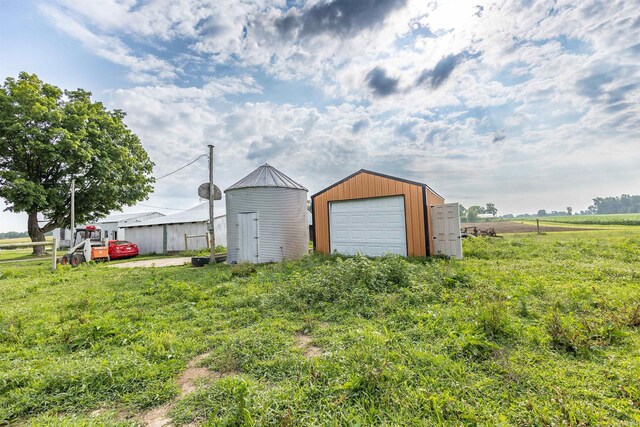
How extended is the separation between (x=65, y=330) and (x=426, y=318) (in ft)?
17.6

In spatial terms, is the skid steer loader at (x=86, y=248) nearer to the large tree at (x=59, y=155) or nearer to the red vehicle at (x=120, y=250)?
the red vehicle at (x=120, y=250)

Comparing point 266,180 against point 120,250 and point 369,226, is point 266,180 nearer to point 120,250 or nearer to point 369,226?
point 369,226

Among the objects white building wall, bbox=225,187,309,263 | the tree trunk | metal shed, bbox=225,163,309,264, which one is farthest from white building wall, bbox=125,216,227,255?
metal shed, bbox=225,163,309,264

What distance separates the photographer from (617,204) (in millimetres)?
84750

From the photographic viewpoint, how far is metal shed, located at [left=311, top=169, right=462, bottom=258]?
9367mm

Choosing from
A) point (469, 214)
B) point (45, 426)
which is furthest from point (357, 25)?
point (469, 214)

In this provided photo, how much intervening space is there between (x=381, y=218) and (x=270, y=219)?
173 inches

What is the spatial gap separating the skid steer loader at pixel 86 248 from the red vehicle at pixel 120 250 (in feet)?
4.74

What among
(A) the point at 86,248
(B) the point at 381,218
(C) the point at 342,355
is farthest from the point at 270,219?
(A) the point at 86,248

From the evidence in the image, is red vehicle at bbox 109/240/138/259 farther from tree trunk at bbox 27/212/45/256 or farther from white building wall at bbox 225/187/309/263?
white building wall at bbox 225/187/309/263

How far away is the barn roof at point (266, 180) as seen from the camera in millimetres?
11009

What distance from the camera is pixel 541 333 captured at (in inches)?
130

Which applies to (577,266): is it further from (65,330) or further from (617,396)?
(65,330)

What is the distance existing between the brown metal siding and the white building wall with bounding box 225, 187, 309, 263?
103 centimetres
